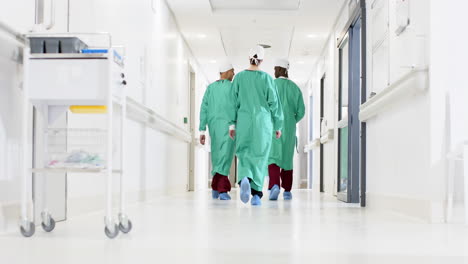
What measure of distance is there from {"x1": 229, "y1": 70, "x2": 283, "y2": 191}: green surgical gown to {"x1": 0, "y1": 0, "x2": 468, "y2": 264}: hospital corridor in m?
0.01

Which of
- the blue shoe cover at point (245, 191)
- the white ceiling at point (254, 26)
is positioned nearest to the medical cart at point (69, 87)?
the blue shoe cover at point (245, 191)

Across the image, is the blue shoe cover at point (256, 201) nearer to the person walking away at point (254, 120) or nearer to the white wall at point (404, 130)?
the person walking away at point (254, 120)

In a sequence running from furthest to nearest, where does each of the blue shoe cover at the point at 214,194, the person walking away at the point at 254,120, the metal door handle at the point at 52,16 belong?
1. the blue shoe cover at the point at 214,194
2. the person walking away at the point at 254,120
3. the metal door handle at the point at 52,16

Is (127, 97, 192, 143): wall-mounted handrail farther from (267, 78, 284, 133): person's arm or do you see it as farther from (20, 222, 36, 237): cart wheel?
(20, 222, 36, 237): cart wheel

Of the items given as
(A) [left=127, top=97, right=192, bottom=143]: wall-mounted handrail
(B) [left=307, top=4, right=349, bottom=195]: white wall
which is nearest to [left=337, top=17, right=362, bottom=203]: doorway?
(B) [left=307, top=4, right=349, bottom=195]: white wall

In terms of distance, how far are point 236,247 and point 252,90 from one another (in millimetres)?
3495

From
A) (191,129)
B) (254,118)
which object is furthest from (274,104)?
(191,129)

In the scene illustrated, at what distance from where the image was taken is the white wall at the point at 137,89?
2.72 metres

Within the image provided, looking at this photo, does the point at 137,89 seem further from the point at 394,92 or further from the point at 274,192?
the point at 394,92

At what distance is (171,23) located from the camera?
7.92 m

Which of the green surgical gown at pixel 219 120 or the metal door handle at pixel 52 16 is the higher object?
the metal door handle at pixel 52 16

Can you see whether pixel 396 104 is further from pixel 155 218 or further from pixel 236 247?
pixel 236 247

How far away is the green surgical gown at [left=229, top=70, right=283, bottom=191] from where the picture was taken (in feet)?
17.9

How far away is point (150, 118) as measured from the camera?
5891 millimetres
